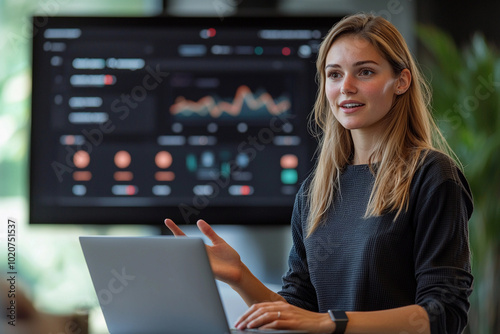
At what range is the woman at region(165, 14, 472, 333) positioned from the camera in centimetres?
150

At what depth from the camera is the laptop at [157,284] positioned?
135 cm

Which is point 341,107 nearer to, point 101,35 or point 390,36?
point 390,36

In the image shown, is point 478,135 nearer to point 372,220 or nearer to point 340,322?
point 372,220

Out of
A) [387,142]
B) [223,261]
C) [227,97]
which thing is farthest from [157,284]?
[227,97]

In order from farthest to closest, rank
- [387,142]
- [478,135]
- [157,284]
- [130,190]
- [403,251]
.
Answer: [478,135]
[130,190]
[387,142]
[403,251]
[157,284]

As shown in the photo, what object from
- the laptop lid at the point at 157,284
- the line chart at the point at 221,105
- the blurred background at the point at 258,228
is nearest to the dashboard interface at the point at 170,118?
the line chart at the point at 221,105

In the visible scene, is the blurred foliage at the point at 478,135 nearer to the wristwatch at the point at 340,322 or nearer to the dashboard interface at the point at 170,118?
the dashboard interface at the point at 170,118

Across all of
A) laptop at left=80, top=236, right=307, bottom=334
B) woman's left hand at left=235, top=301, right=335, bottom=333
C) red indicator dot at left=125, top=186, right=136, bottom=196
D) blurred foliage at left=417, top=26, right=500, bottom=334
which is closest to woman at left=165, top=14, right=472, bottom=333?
woman's left hand at left=235, top=301, right=335, bottom=333

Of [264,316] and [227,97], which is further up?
[227,97]

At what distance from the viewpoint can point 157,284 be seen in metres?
1.40

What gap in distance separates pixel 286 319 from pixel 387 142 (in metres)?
0.60

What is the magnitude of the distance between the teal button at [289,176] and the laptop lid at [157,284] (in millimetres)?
1521

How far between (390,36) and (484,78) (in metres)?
1.78

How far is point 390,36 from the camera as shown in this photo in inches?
70.2
